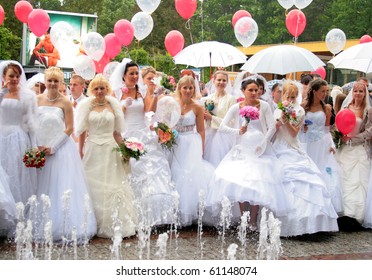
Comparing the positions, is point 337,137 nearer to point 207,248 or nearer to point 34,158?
point 207,248

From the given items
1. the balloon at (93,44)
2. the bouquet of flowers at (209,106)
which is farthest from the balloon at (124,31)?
the bouquet of flowers at (209,106)


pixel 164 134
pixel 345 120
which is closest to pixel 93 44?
pixel 164 134

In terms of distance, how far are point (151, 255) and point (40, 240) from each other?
1.38 m

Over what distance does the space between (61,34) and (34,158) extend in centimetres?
593

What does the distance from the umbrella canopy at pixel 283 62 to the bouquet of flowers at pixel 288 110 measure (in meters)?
0.93

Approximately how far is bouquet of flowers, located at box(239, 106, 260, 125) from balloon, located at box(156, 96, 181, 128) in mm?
937

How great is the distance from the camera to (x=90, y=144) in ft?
23.4

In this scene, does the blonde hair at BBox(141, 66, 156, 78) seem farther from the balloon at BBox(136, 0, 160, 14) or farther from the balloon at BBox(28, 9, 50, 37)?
the balloon at BBox(28, 9, 50, 37)

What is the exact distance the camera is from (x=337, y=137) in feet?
27.8

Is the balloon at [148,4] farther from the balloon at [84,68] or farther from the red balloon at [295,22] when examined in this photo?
the red balloon at [295,22]

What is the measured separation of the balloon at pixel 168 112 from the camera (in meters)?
7.63
